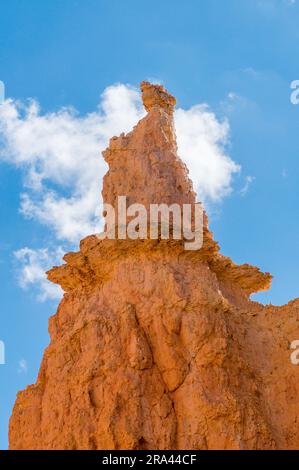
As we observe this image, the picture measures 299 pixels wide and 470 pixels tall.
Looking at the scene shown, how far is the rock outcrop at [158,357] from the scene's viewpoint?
47.6ft

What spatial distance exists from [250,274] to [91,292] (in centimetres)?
430

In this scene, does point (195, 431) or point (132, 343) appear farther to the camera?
point (132, 343)

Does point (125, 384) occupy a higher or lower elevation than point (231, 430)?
higher

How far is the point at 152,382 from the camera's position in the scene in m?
15.2

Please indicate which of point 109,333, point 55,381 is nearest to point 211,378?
point 109,333

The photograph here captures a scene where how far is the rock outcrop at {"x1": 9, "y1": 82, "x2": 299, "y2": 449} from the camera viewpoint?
14.5 meters

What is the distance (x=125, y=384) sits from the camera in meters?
14.9

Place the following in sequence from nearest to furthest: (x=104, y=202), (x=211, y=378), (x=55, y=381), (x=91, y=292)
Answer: (x=211, y=378), (x=55, y=381), (x=91, y=292), (x=104, y=202)

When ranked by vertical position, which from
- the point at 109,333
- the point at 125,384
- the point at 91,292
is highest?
the point at 91,292

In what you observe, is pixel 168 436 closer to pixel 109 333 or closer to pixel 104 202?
pixel 109 333

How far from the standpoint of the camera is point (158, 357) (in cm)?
1544
